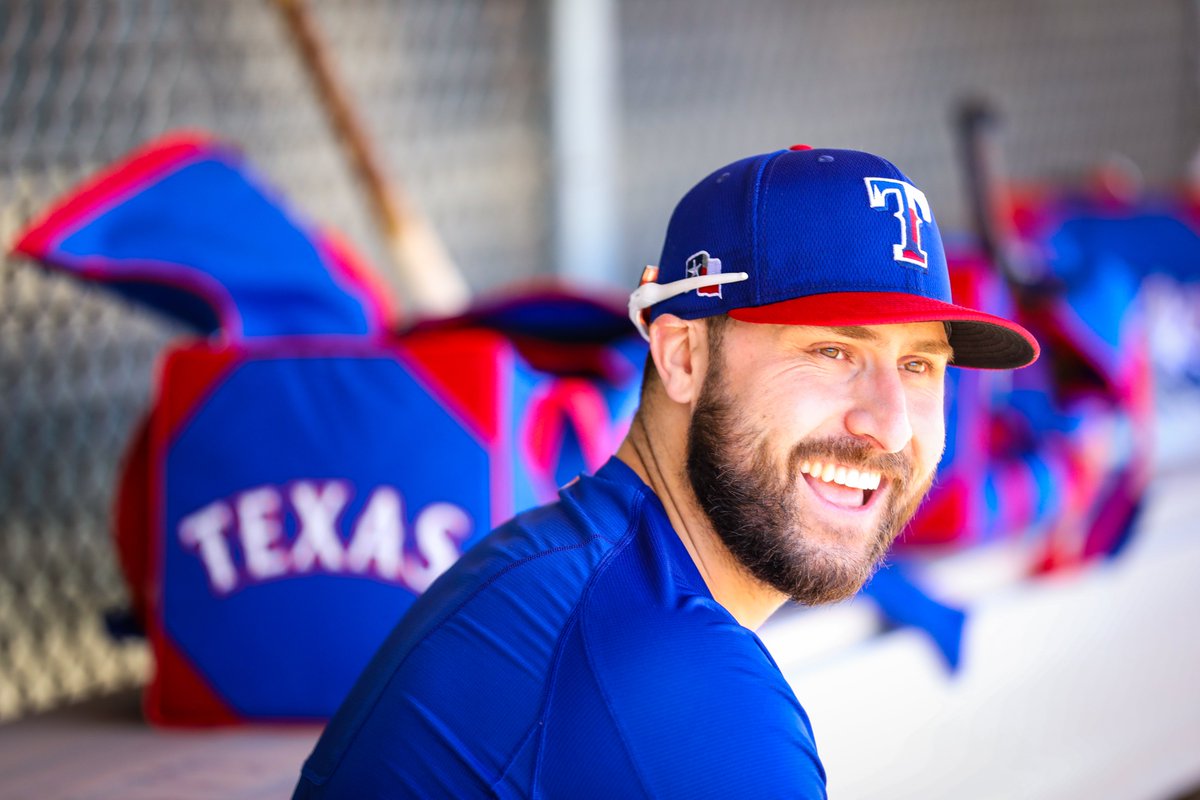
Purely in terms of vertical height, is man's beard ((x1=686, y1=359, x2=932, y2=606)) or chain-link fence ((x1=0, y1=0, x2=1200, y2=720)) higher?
chain-link fence ((x1=0, y1=0, x2=1200, y2=720))

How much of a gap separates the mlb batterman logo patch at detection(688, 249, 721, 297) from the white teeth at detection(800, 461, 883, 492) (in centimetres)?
13

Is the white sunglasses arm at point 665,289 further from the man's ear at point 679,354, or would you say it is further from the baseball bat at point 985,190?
the baseball bat at point 985,190

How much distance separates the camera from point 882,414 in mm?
937

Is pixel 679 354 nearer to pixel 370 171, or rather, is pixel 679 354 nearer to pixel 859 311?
pixel 859 311

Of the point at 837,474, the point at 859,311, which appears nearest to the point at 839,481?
the point at 837,474

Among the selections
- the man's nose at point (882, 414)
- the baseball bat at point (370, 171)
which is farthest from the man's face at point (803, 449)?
the baseball bat at point (370, 171)

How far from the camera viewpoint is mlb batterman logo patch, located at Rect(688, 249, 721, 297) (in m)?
0.95

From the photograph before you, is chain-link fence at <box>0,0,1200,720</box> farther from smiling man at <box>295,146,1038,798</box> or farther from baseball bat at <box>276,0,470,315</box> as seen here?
smiling man at <box>295,146,1038,798</box>

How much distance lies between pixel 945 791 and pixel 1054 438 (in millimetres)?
809

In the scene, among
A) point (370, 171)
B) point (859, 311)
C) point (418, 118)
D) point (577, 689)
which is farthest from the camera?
point (418, 118)

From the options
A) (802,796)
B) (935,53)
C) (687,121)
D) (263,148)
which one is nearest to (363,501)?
(802,796)

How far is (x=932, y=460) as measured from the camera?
101cm

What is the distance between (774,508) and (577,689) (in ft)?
0.67

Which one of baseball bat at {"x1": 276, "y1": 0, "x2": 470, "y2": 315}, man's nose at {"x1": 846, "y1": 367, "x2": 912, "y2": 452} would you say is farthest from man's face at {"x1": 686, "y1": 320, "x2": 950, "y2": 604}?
baseball bat at {"x1": 276, "y1": 0, "x2": 470, "y2": 315}
